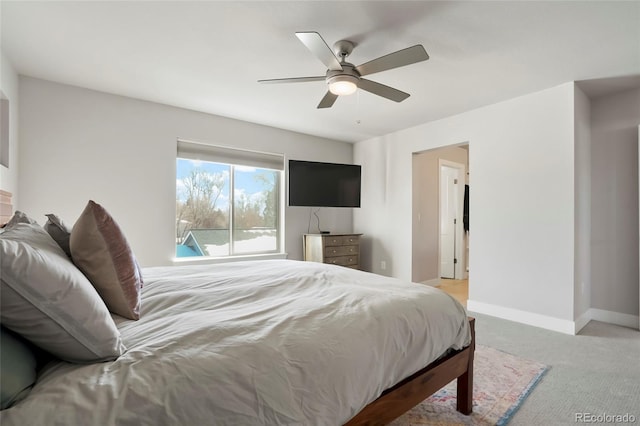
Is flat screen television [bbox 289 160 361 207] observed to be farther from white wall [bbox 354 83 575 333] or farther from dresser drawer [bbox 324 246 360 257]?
white wall [bbox 354 83 575 333]

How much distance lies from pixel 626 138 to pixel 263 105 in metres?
3.90

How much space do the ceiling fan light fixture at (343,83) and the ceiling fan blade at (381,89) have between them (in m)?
0.09

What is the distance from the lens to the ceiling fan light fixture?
2221 mm

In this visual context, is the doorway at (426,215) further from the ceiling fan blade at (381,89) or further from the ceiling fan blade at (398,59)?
the ceiling fan blade at (398,59)

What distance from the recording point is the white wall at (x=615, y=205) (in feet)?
10.4

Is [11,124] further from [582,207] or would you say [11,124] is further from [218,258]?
[582,207]

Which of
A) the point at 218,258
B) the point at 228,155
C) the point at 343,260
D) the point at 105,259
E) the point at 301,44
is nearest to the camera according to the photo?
the point at 105,259

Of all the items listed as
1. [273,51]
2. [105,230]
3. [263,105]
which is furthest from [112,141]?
[105,230]

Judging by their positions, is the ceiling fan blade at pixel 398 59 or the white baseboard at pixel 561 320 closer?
the ceiling fan blade at pixel 398 59

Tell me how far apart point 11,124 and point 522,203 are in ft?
16.2

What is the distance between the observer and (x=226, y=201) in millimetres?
4219

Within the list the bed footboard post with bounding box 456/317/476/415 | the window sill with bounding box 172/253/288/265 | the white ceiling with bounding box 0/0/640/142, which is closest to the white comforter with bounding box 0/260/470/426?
the bed footboard post with bounding box 456/317/476/415

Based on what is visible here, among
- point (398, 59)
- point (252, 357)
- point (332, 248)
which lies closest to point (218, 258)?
point (332, 248)

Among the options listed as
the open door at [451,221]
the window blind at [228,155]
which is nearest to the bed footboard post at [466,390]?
the window blind at [228,155]
